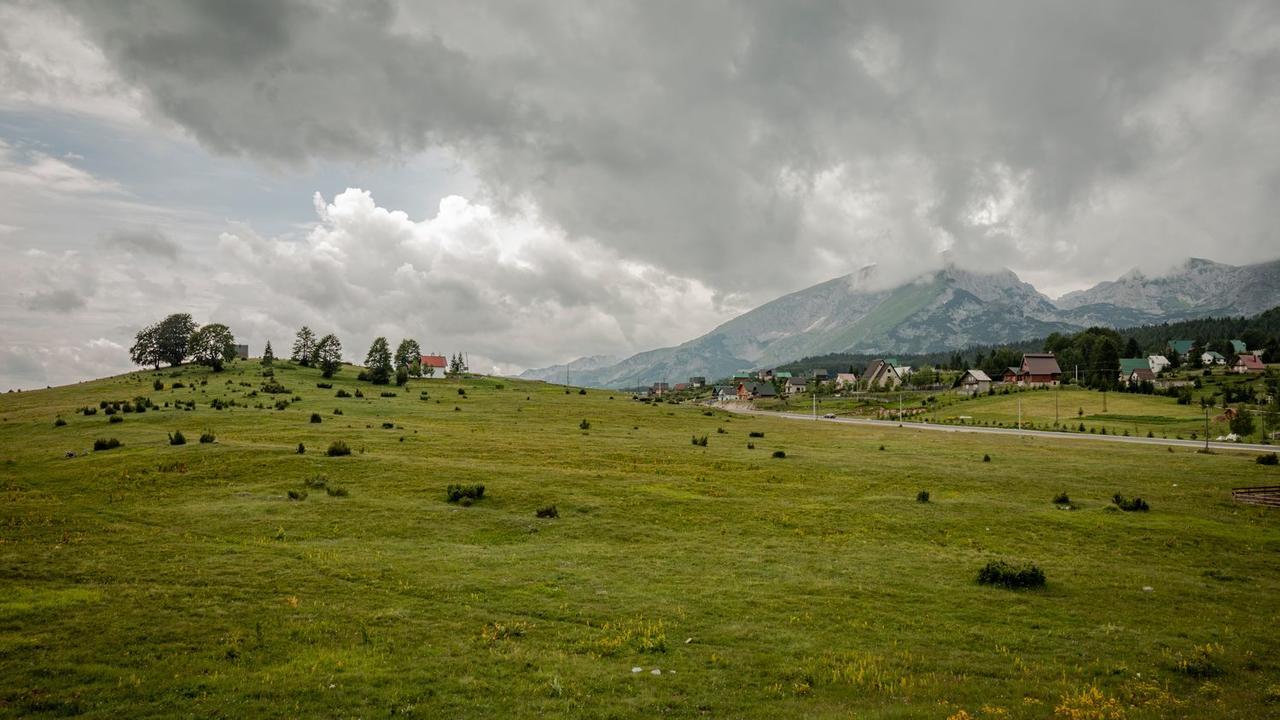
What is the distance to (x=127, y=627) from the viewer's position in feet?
56.1

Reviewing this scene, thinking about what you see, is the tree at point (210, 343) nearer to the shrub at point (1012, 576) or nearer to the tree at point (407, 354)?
the tree at point (407, 354)

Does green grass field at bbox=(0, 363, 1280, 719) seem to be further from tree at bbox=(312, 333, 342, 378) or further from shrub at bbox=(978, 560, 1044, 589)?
tree at bbox=(312, 333, 342, 378)

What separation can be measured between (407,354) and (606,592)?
156 metres

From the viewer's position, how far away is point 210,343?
142875mm

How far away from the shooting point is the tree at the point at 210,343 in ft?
468

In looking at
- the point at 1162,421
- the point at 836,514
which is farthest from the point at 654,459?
the point at 1162,421

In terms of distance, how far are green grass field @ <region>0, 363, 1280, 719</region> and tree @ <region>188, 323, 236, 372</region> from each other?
105m

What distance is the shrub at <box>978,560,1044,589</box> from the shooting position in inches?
973

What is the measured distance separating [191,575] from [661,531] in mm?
20562

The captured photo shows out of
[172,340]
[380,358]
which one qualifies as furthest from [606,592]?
[172,340]

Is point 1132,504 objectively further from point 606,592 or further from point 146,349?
point 146,349

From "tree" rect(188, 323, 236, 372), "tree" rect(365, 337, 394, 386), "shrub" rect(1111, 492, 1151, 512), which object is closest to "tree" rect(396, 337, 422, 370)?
"tree" rect(365, 337, 394, 386)

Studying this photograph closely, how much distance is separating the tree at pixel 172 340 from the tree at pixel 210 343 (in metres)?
20.9

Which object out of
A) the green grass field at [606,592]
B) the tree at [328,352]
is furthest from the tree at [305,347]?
the green grass field at [606,592]
